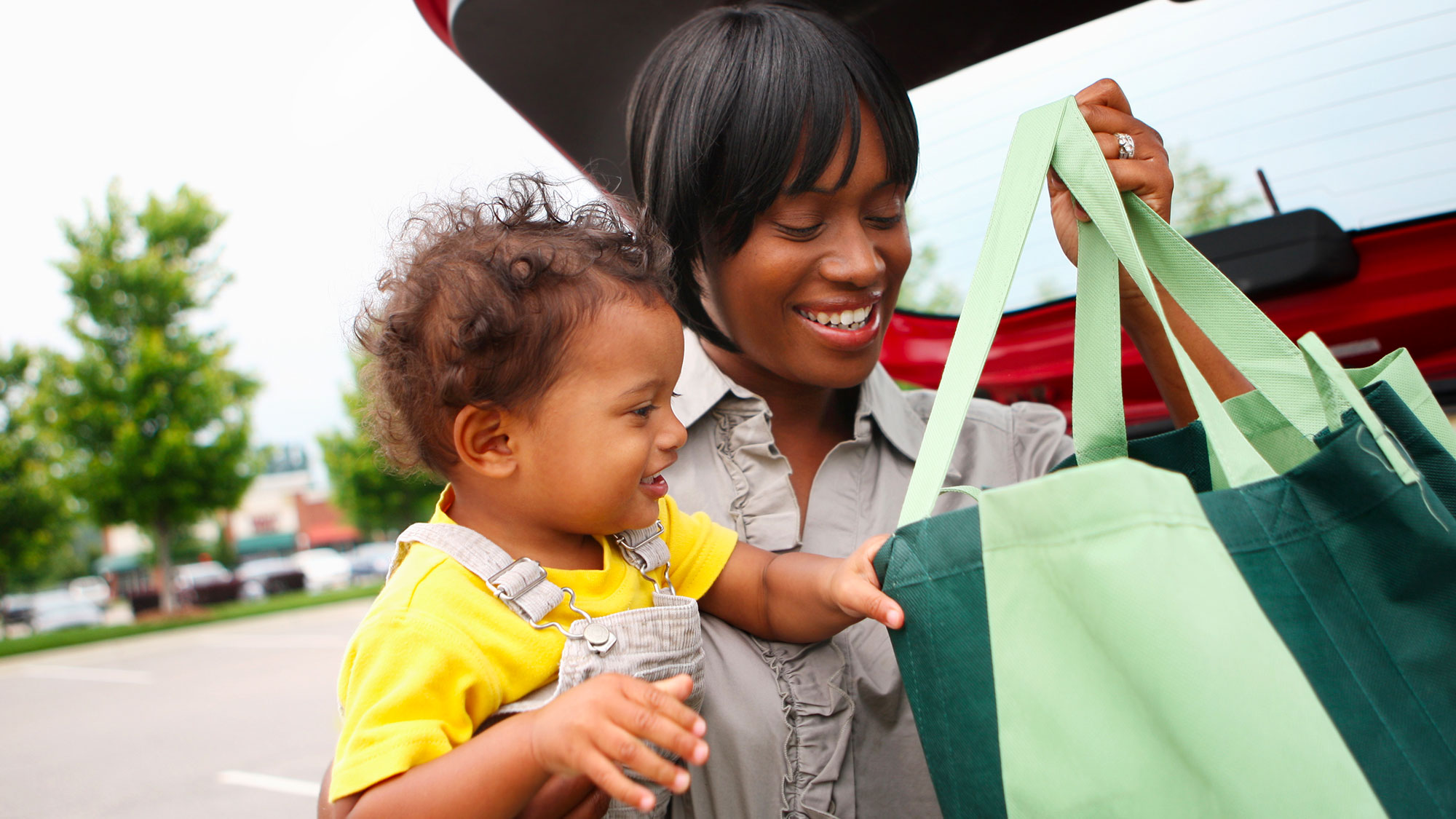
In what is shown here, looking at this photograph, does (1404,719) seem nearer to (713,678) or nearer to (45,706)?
(713,678)

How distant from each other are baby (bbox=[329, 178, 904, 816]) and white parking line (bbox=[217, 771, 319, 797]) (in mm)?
5038

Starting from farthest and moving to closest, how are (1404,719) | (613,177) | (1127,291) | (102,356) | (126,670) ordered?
(102,356)
(126,670)
(613,177)
(1127,291)
(1404,719)

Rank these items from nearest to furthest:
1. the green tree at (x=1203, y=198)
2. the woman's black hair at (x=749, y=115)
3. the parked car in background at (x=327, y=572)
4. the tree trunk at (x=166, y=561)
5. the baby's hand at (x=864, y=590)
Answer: the baby's hand at (x=864, y=590)
the woman's black hair at (x=749, y=115)
the green tree at (x=1203, y=198)
the tree trunk at (x=166, y=561)
the parked car in background at (x=327, y=572)

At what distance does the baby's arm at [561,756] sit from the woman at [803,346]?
0.32m

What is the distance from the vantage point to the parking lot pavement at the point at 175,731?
217 inches

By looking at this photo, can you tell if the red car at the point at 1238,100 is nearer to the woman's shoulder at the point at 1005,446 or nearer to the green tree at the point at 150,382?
the woman's shoulder at the point at 1005,446

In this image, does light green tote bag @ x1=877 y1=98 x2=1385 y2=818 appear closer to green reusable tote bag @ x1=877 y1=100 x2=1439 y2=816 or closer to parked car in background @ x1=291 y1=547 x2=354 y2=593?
green reusable tote bag @ x1=877 y1=100 x2=1439 y2=816

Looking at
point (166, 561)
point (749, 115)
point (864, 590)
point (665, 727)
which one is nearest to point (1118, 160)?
point (749, 115)

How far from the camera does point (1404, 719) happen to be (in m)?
0.71

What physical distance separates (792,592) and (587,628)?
0.30m

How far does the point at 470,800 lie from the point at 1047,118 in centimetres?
98

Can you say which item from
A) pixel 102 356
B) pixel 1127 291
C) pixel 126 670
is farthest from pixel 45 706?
pixel 1127 291

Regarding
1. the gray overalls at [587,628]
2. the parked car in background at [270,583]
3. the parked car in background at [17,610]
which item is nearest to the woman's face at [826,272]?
the gray overalls at [587,628]

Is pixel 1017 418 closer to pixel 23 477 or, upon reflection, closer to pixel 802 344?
pixel 802 344
